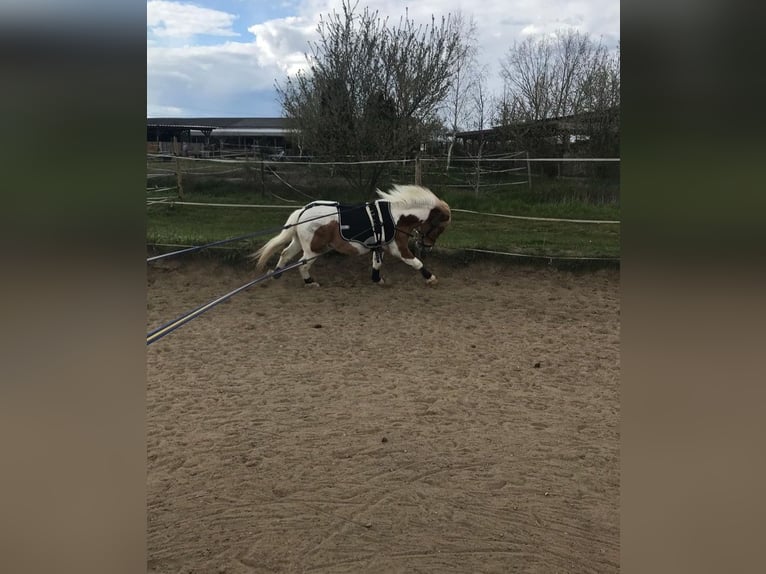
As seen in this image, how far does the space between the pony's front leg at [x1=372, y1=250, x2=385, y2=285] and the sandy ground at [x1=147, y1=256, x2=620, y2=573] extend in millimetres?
830

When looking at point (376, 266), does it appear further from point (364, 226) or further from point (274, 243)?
point (274, 243)

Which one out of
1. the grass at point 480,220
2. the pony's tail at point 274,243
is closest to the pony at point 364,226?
the pony's tail at point 274,243

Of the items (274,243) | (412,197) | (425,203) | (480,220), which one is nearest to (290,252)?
(274,243)

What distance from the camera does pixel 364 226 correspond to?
272 inches

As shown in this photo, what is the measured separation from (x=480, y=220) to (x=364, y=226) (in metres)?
2.59

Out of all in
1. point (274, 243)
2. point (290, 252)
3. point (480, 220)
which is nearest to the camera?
point (274, 243)

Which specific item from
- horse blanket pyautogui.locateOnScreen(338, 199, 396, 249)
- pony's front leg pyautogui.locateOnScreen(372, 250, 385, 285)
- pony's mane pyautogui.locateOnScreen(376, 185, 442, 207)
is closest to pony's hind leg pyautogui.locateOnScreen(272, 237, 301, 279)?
horse blanket pyautogui.locateOnScreen(338, 199, 396, 249)

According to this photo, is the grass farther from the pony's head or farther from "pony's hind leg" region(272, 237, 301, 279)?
"pony's hind leg" region(272, 237, 301, 279)

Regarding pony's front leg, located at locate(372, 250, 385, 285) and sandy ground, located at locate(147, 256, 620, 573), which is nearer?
sandy ground, located at locate(147, 256, 620, 573)

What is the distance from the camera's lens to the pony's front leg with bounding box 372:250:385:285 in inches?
288
